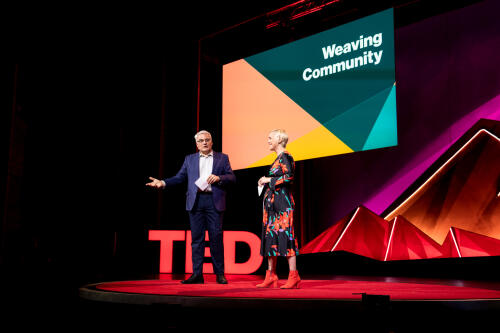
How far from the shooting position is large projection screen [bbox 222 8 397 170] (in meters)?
4.95

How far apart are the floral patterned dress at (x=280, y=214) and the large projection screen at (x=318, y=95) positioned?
1935 mm

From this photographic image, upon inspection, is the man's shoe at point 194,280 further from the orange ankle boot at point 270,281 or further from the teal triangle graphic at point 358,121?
the teal triangle graphic at point 358,121

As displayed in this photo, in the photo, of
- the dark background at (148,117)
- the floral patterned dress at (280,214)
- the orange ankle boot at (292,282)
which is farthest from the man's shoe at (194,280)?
the dark background at (148,117)

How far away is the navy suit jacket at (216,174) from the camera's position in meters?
3.72

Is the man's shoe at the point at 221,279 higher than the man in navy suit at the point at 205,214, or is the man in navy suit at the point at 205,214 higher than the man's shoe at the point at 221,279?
the man in navy suit at the point at 205,214

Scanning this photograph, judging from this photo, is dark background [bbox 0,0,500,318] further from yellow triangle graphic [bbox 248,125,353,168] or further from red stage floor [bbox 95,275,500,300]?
red stage floor [bbox 95,275,500,300]

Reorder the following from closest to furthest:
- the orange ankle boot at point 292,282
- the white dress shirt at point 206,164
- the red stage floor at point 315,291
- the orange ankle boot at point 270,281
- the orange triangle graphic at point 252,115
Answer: the red stage floor at point 315,291 < the orange ankle boot at point 292,282 < the orange ankle boot at point 270,281 < the white dress shirt at point 206,164 < the orange triangle graphic at point 252,115

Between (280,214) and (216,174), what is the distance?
0.84 m

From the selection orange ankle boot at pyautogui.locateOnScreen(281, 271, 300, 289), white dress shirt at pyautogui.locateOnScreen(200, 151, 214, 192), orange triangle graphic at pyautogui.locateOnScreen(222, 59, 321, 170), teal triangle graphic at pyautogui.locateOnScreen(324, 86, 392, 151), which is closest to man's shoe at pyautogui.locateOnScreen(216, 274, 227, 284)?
orange ankle boot at pyautogui.locateOnScreen(281, 271, 300, 289)

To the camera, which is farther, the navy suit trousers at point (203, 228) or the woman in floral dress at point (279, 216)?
the navy suit trousers at point (203, 228)

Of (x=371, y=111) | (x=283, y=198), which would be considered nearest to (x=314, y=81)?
(x=371, y=111)

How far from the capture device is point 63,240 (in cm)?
652

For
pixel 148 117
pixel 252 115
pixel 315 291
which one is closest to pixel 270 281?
pixel 315 291

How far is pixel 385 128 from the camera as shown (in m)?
4.84
